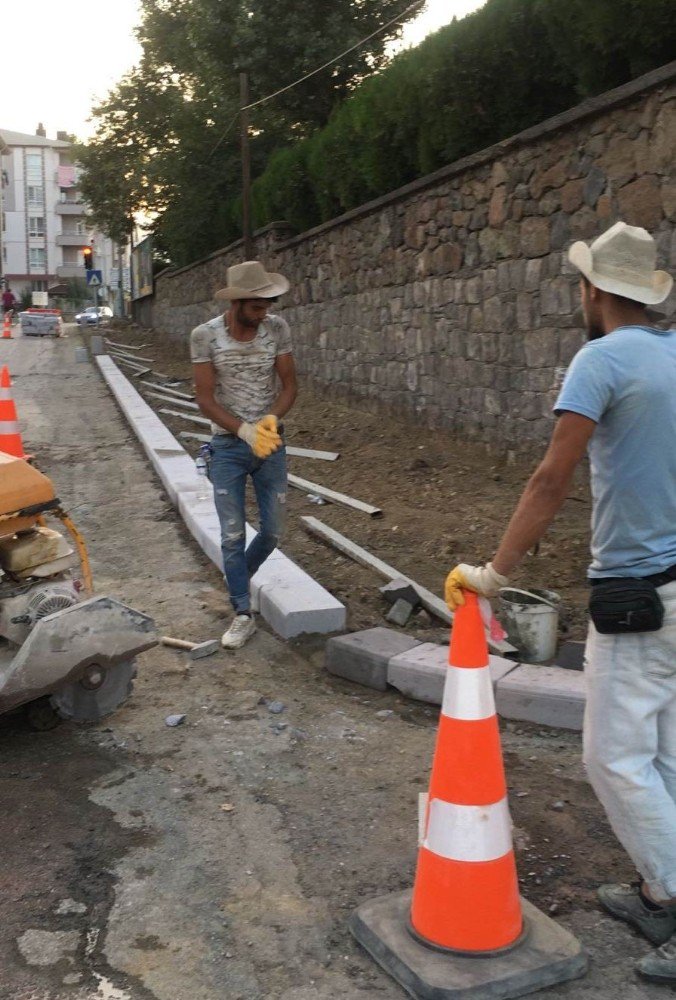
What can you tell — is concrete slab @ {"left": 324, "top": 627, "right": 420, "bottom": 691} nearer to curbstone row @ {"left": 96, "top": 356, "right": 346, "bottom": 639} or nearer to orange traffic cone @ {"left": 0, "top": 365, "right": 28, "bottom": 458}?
curbstone row @ {"left": 96, "top": 356, "right": 346, "bottom": 639}

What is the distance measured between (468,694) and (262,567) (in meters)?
3.56

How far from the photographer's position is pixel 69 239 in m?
101

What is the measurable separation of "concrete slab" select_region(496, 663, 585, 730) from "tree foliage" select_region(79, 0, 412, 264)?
712 inches

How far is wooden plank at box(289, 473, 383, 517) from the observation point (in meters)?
7.92

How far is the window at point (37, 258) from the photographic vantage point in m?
100

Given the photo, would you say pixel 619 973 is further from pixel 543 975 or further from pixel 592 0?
pixel 592 0

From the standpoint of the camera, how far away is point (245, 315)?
5094 millimetres

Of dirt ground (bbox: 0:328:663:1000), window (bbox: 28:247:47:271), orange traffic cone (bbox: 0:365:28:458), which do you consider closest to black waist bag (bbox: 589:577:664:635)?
dirt ground (bbox: 0:328:663:1000)

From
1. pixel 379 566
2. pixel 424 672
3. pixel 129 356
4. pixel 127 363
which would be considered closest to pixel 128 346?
pixel 129 356

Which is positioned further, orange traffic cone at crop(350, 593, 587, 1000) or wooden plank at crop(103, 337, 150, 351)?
wooden plank at crop(103, 337, 150, 351)

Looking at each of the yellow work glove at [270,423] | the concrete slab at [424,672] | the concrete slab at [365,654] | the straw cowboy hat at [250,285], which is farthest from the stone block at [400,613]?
the straw cowboy hat at [250,285]

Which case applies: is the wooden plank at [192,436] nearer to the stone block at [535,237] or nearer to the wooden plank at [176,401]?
the wooden plank at [176,401]

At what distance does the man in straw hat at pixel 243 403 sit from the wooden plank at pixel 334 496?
100 inches

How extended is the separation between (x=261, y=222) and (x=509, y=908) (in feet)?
59.5
